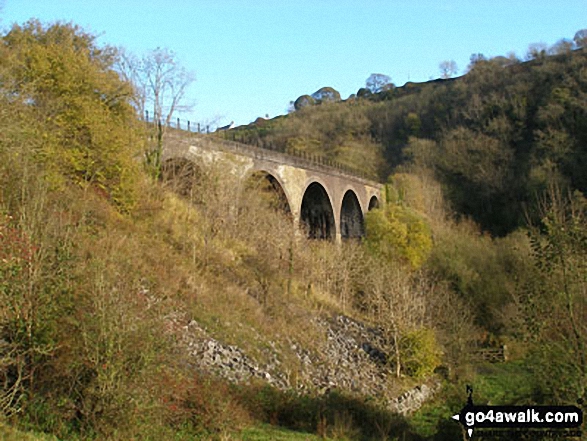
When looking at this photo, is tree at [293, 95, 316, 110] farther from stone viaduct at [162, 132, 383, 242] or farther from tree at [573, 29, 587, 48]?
stone viaduct at [162, 132, 383, 242]

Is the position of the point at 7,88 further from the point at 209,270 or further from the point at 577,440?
the point at 577,440

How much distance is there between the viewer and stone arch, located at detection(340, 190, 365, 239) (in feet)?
116

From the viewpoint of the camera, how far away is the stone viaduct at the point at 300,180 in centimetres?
2045

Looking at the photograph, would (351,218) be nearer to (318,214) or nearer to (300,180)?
(318,214)

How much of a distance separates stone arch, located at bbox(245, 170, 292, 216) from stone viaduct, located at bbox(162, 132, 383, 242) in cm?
5

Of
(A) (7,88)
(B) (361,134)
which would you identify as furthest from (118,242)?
(B) (361,134)

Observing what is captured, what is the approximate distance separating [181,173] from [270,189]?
6872 millimetres

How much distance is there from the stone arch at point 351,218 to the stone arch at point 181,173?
16.1 metres

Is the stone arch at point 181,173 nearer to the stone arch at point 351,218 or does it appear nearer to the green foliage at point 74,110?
the green foliage at point 74,110

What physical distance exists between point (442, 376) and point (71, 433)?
12.8 metres

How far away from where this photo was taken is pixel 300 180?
90.3 ft

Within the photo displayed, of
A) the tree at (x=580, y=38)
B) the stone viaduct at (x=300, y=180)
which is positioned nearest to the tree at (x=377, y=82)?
the tree at (x=580, y=38)

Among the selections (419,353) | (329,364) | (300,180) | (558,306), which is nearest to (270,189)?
(300,180)

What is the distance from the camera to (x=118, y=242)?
12523 mm
